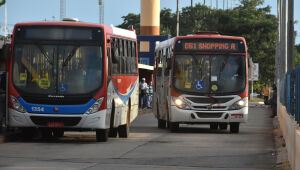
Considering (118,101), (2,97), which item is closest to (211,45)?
(118,101)

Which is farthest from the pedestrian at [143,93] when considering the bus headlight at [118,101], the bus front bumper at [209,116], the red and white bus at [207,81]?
the bus headlight at [118,101]

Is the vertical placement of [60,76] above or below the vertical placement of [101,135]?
above

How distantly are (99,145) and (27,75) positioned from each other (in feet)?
7.47

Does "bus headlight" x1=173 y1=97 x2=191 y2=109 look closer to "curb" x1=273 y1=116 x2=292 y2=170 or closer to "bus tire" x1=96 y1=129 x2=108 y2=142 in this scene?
"curb" x1=273 y1=116 x2=292 y2=170

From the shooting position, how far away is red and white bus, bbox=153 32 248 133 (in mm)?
25156

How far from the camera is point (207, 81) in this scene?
25391 mm

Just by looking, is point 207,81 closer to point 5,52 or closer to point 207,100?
point 207,100

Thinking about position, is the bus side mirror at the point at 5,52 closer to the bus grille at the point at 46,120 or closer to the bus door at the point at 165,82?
the bus grille at the point at 46,120

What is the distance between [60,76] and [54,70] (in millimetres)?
195

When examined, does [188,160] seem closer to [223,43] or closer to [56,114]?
[56,114]

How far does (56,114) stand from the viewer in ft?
63.6

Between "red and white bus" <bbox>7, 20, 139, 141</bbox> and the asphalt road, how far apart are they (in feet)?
1.98

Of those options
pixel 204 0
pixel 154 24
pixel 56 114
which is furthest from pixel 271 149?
pixel 204 0

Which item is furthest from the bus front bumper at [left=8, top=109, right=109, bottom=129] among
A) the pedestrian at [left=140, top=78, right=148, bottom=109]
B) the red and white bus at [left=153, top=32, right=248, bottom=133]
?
the pedestrian at [left=140, top=78, right=148, bottom=109]
